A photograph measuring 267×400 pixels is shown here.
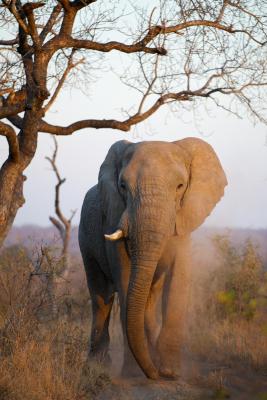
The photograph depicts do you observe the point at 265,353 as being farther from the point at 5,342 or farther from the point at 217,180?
the point at 5,342

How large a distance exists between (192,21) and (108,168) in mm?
2398

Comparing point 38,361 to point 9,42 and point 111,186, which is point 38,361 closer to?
point 111,186

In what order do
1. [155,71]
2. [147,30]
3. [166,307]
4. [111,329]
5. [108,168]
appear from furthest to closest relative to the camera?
[111,329]
[155,71]
[147,30]
[108,168]
[166,307]

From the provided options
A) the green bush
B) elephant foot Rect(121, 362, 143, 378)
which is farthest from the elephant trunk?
the green bush

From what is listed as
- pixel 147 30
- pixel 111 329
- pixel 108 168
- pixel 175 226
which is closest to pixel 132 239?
pixel 175 226

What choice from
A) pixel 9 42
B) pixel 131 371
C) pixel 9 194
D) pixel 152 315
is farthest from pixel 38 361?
pixel 9 42

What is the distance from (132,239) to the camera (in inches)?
323

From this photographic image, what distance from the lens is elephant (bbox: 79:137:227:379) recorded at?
8.11 meters

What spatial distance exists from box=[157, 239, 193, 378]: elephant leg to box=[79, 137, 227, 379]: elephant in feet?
0.04

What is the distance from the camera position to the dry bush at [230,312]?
10.1 metres


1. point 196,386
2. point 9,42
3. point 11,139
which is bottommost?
point 196,386

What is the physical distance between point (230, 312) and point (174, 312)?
5244mm

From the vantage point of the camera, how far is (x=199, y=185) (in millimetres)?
9188

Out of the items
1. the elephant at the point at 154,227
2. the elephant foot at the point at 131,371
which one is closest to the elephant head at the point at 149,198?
the elephant at the point at 154,227
